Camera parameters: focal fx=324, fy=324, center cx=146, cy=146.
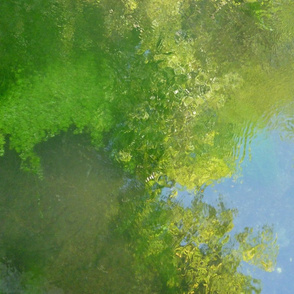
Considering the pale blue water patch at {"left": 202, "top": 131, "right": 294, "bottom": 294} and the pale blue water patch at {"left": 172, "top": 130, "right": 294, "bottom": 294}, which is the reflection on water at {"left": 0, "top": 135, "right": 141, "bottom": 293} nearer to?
the pale blue water patch at {"left": 172, "top": 130, "right": 294, "bottom": 294}

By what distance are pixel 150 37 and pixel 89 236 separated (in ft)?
5.97

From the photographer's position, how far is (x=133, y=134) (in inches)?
111

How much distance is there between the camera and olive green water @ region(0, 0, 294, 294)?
268cm

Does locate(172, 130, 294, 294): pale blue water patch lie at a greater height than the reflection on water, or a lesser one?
greater

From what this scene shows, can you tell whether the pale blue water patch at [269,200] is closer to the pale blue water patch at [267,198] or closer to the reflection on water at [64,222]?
Answer: the pale blue water patch at [267,198]

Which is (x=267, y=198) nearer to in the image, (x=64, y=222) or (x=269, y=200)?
(x=269, y=200)

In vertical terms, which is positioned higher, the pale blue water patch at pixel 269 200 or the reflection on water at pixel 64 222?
the pale blue water patch at pixel 269 200

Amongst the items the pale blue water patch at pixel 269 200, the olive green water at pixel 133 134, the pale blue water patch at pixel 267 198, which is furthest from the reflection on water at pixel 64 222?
the pale blue water patch at pixel 269 200

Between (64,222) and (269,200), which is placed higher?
(269,200)

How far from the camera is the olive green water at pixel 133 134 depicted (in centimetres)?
268

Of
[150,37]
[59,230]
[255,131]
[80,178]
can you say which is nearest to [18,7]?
[150,37]

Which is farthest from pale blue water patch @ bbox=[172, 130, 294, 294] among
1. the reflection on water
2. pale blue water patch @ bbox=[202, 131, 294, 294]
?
the reflection on water

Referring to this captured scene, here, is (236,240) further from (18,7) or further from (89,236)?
(18,7)

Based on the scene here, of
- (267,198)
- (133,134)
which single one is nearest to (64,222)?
(133,134)
